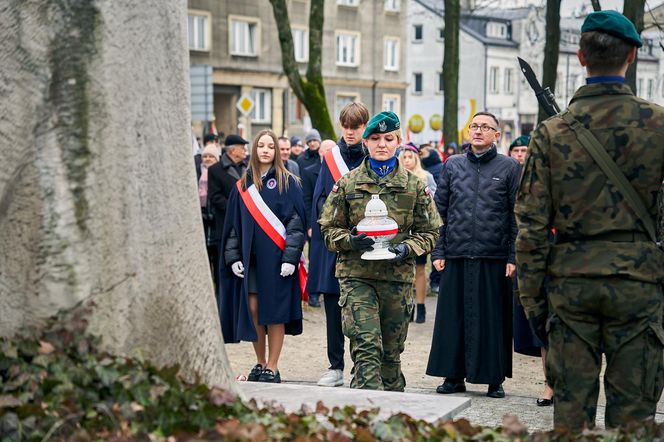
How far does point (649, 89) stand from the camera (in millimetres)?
102312

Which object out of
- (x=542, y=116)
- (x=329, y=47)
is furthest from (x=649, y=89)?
(x=542, y=116)

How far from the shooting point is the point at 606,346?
532 centimetres

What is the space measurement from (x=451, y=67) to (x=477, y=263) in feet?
51.2

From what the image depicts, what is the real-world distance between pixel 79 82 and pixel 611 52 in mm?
2373

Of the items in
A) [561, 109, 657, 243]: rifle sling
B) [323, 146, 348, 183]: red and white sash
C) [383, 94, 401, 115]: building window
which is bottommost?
[323, 146, 348, 183]: red and white sash

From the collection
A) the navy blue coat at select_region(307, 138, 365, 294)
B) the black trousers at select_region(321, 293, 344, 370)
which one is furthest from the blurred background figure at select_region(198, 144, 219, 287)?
the black trousers at select_region(321, 293, 344, 370)

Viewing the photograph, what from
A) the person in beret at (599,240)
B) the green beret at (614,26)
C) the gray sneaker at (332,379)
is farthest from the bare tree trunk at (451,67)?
the person in beret at (599,240)

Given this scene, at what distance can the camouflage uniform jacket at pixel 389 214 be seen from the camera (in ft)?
26.2

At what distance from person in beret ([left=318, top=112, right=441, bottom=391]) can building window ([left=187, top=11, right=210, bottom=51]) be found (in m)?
45.2

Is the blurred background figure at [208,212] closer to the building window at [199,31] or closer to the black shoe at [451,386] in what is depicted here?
the black shoe at [451,386]

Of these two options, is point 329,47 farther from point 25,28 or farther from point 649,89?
point 25,28

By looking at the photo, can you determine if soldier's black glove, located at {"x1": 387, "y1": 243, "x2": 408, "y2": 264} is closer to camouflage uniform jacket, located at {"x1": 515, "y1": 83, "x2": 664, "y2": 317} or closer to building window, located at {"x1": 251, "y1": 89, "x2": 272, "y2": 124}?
camouflage uniform jacket, located at {"x1": 515, "y1": 83, "x2": 664, "y2": 317}

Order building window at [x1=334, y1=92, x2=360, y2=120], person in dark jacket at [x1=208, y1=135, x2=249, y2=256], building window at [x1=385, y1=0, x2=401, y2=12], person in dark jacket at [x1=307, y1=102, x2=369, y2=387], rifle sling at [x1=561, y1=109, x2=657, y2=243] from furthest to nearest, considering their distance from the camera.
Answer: building window at [x1=385, y1=0, x2=401, y2=12]
building window at [x1=334, y1=92, x2=360, y2=120]
person in dark jacket at [x1=208, y1=135, x2=249, y2=256]
person in dark jacket at [x1=307, y1=102, x2=369, y2=387]
rifle sling at [x1=561, y1=109, x2=657, y2=243]

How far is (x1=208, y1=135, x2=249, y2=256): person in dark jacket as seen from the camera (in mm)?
13766
